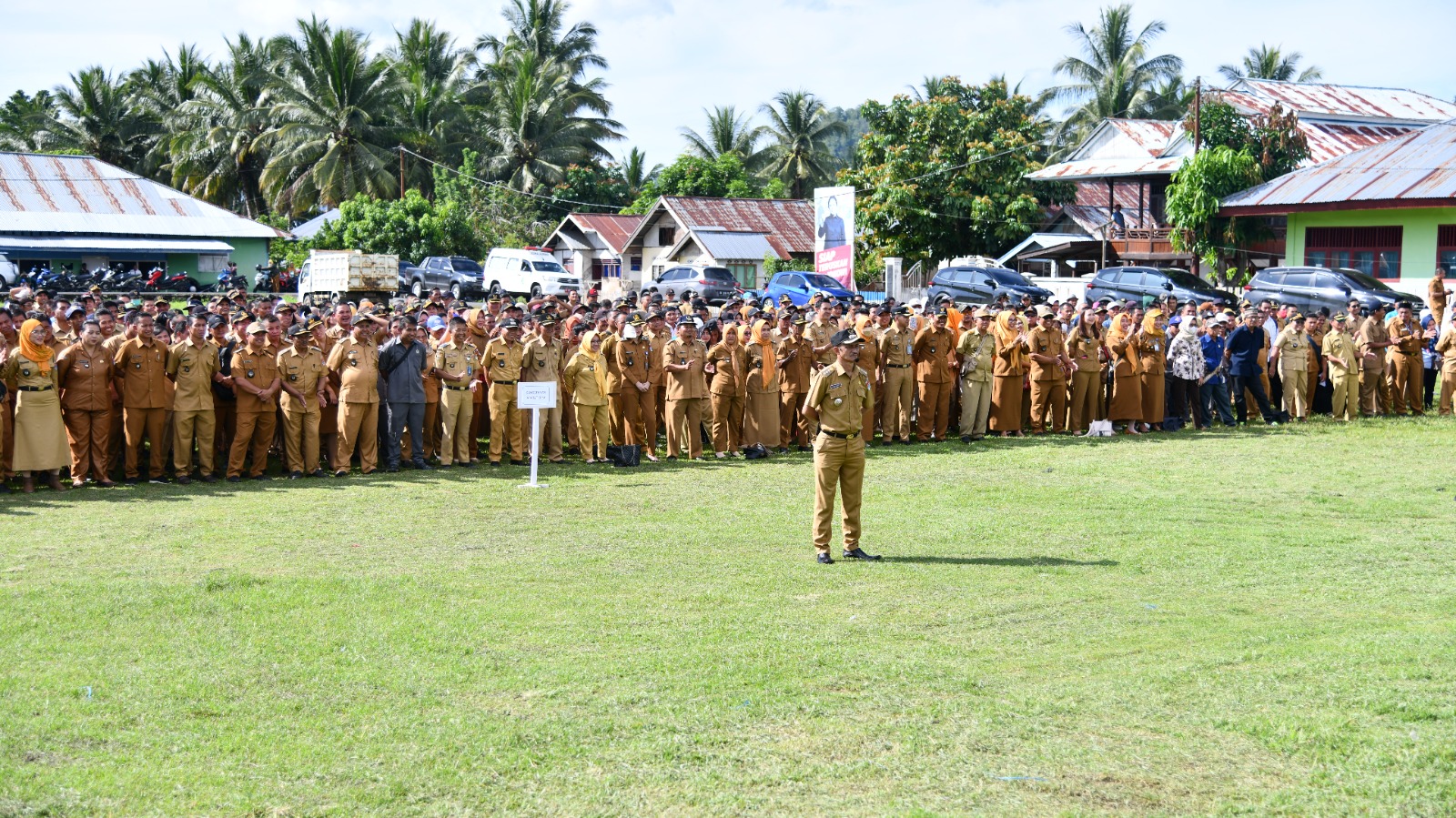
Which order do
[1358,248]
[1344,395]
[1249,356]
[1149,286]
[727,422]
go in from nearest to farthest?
1. [727,422]
2. [1249,356]
3. [1344,395]
4. [1149,286]
5. [1358,248]

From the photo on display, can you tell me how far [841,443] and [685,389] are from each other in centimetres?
603

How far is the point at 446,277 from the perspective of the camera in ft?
156

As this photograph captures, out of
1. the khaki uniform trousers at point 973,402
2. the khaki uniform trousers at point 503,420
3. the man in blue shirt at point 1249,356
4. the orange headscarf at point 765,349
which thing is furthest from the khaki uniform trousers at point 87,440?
the man in blue shirt at point 1249,356

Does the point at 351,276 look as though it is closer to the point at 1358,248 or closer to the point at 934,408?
the point at 934,408

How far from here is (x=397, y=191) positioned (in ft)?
189

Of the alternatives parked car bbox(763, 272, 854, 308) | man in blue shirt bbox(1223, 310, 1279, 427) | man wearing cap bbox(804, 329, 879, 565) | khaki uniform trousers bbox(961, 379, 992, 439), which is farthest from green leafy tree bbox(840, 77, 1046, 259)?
man wearing cap bbox(804, 329, 879, 565)

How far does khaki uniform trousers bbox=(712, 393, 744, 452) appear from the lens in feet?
54.8

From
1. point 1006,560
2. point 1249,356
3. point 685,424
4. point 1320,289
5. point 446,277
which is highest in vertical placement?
point 446,277

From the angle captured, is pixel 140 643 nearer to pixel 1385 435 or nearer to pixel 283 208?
pixel 1385 435

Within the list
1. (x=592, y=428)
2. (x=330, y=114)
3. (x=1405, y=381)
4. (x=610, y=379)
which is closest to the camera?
(x=592, y=428)

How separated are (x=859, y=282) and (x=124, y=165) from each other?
127 feet

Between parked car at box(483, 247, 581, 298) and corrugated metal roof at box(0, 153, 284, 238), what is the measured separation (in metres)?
9.67

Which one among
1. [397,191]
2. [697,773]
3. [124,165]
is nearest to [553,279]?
[397,191]

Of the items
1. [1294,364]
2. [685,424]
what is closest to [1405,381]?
[1294,364]
